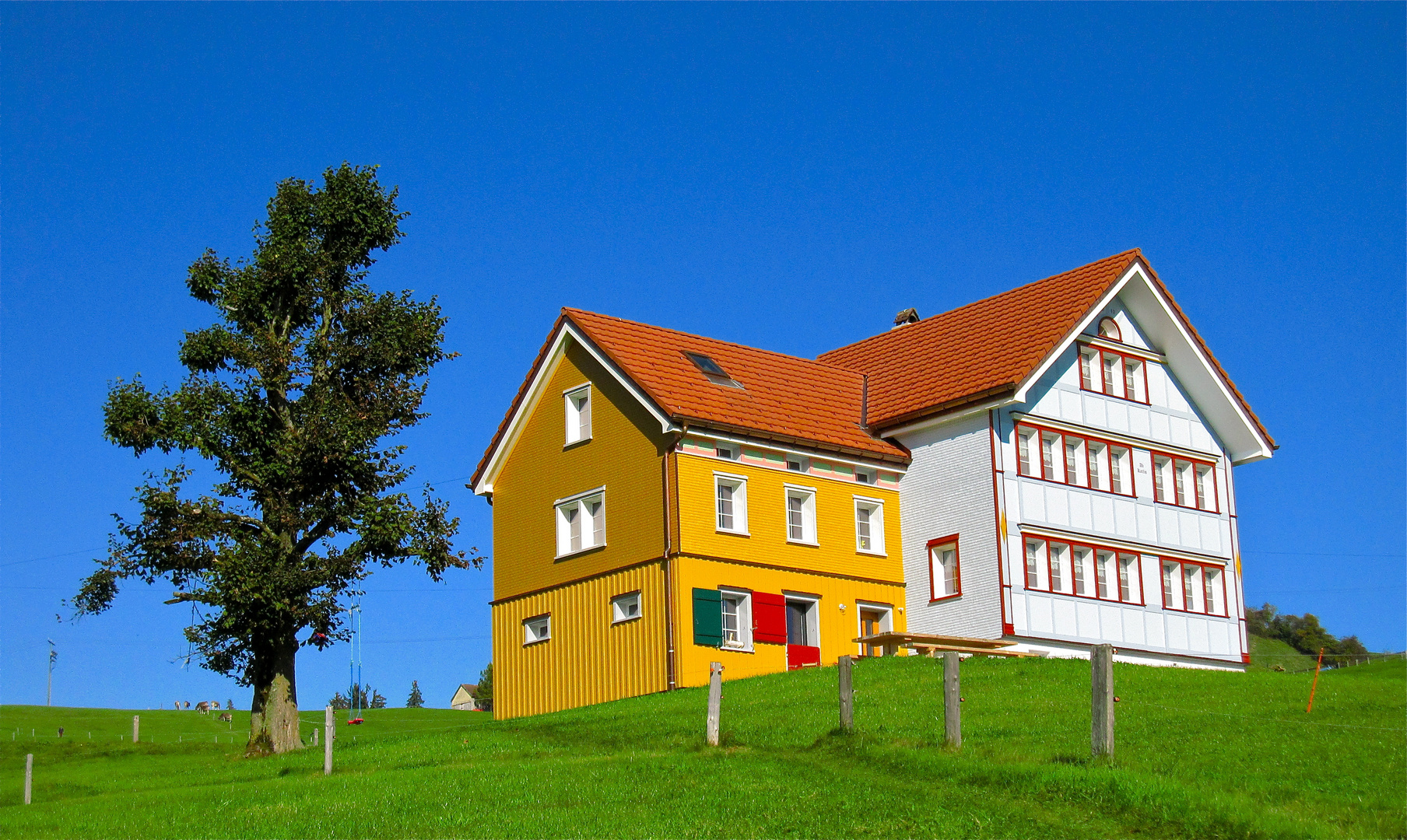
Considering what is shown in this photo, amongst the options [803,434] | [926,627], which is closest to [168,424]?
[803,434]

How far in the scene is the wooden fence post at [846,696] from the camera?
2384 centimetres

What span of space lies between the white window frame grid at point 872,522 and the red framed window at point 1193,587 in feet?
27.8

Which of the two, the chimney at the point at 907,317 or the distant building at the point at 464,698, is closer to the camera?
the chimney at the point at 907,317

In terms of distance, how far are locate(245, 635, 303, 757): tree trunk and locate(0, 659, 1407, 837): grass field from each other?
109 inches

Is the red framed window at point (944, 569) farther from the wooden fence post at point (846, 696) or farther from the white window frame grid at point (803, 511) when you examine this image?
the wooden fence post at point (846, 696)

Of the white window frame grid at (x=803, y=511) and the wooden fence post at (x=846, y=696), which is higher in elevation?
the white window frame grid at (x=803, y=511)

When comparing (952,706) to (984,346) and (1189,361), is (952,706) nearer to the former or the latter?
(984,346)

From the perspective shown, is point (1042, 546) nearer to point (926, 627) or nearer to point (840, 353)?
point (926, 627)

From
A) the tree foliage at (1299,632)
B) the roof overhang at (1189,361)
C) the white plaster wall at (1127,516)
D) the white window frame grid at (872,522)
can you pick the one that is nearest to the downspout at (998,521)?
the white plaster wall at (1127,516)

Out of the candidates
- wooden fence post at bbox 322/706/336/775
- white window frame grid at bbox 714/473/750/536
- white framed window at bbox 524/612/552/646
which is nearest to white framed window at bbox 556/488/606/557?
white framed window at bbox 524/612/552/646

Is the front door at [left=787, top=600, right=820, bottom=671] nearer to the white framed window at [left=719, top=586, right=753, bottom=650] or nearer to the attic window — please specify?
A: the white framed window at [left=719, top=586, right=753, bottom=650]

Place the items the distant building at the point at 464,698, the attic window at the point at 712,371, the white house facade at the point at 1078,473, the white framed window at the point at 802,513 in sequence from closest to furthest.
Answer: the white framed window at the point at 802,513
the white house facade at the point at 1078,473
the attic window at the point at 712,371
the distant building at the point at 464,698

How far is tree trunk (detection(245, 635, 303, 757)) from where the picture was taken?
120ft

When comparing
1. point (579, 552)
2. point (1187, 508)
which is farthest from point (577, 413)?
point (1187, 508)
